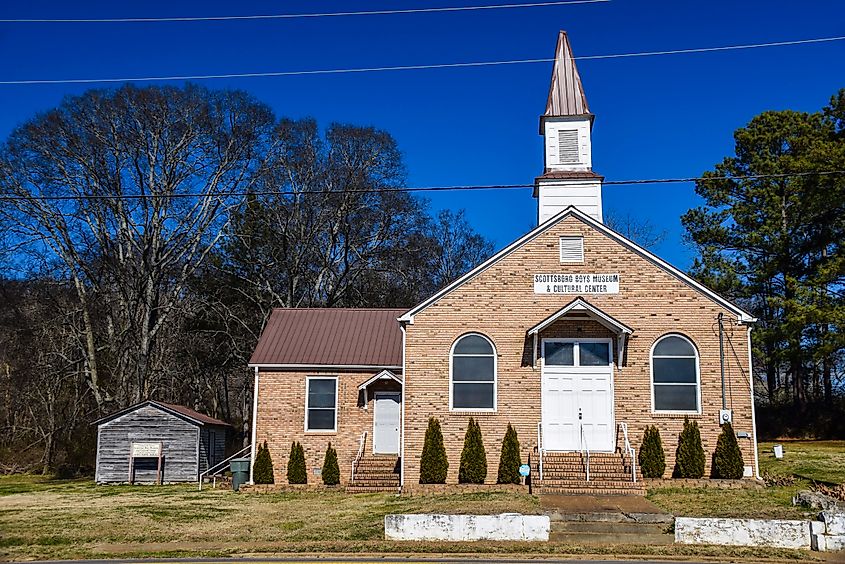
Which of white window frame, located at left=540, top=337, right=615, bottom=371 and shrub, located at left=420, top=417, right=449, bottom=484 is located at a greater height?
white window frame, located at left=540, top=337, right=615, bottom=371

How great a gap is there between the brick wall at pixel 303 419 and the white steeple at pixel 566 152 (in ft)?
24.9

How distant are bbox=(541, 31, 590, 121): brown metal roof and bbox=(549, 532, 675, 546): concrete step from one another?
15.0 meters

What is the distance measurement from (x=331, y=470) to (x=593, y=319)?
880 cm

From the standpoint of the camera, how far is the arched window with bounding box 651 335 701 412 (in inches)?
917

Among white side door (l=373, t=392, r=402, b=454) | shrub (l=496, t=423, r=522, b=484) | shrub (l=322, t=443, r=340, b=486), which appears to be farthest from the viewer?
white side door (l=373, t=392, r=402, b=454)

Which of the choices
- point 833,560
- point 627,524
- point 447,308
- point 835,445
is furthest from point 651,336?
point 835,445

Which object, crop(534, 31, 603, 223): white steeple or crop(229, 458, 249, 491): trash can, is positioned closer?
crop(229, 458, 249, 491): trash can

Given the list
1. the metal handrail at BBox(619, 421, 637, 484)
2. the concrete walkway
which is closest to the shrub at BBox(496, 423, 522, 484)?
the concrete walkway

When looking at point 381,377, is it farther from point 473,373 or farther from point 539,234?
point 539,234

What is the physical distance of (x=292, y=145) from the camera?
4191cm

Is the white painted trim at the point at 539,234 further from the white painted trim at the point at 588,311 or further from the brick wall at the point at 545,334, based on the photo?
the white painted trim at the point at 588,311

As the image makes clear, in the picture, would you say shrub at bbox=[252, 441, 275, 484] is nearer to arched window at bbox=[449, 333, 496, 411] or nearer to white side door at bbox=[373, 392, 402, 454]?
white side door at bbox=[373, 392, 402, 454]

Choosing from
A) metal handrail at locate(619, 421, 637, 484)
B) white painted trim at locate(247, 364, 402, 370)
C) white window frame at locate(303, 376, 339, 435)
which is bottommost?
metal handrail at locate(619, 421, 637, 484)

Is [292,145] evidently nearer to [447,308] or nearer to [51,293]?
[51,293]
